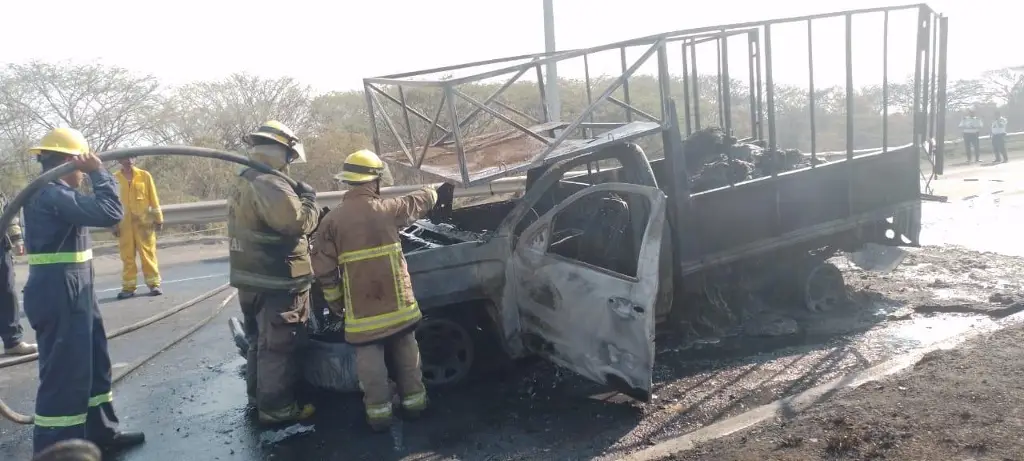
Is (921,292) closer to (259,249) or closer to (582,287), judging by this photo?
(582,287)

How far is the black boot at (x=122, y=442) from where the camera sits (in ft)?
14.9

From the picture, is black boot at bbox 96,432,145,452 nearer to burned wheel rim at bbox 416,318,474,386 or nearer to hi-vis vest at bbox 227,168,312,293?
hi-vis vest at bbox 227,168,312,293

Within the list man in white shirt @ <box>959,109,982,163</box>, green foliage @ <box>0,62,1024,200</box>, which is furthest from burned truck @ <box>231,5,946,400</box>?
man in white shirt @ <box>959,109,982,163</box>

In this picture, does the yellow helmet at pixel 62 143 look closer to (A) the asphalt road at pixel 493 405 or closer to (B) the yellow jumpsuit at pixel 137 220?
(A) the asphalt road at pixel 493 405

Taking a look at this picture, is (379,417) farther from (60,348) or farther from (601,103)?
(601,103)

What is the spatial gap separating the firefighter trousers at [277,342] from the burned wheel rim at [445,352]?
86 centimetres

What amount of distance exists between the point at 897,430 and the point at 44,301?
443 cm

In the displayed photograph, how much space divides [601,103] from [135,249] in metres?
5.79

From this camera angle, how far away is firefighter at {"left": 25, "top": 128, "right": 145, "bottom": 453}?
406 cm

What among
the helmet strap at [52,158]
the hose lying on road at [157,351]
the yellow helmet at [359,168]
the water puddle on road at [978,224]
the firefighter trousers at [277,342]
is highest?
the helmet strap at [52,158]

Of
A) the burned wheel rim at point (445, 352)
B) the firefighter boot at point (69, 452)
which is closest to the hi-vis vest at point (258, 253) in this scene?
the burned wheel rim at point (445, 352)

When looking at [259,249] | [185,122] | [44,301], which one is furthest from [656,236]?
[185,122]

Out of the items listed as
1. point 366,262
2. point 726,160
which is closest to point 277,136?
point 366,262

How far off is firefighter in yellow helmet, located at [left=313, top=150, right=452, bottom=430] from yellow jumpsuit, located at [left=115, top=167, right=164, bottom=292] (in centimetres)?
475
